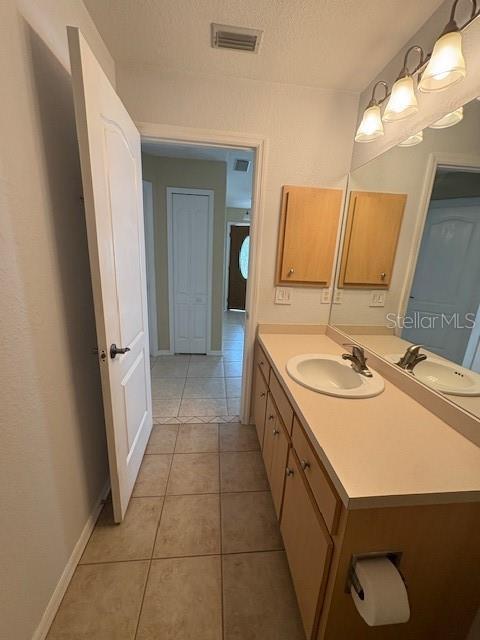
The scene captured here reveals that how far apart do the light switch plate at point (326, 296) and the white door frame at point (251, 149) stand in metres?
0.49

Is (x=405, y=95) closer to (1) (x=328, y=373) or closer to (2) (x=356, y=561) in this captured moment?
(1) (x=328, y=373)

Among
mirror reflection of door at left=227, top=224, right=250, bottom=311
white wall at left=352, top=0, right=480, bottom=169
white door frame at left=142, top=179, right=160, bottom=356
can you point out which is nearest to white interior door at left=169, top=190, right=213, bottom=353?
white door frame at left=142, top=179, right=160, bottom=356

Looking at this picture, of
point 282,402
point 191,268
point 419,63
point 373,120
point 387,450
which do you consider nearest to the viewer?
point 387,450

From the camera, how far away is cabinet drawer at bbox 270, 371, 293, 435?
1.13 metres

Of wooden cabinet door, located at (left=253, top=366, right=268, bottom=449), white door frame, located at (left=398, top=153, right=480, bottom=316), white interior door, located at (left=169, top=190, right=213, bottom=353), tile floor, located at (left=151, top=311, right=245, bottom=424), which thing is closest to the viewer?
white door frame, located at (left=398, top=153, right=480, bottom=316)

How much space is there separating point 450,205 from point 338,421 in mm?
980

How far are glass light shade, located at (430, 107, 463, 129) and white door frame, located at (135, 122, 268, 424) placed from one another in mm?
890

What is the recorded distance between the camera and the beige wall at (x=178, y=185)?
300cm

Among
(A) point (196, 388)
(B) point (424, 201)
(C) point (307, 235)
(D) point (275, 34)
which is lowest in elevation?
(A) point (196, 388)

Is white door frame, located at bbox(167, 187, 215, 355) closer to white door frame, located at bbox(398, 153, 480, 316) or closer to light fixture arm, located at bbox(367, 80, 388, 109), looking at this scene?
light fixture arm, located at bbox(367, 80, 388, 109)

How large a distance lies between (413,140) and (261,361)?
142cm

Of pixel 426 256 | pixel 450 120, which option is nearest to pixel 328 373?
pixel 426 256

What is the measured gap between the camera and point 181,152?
279 cm

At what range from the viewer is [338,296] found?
1.85 metres
